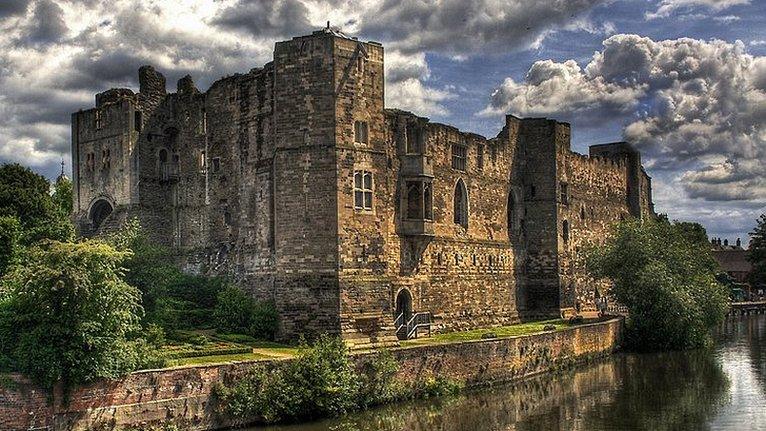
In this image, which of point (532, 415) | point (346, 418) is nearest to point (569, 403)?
point (532, 415)

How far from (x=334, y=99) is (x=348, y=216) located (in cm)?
507

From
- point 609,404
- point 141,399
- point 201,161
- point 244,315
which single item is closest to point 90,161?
point 201,161

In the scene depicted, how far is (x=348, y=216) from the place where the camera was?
127 feet

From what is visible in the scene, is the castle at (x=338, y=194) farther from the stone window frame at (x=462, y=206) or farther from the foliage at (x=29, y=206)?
the foliage at (x=29, y=206)

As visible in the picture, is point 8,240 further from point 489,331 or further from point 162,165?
point 489,331

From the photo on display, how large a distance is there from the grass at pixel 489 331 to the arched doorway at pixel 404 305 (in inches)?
64.1

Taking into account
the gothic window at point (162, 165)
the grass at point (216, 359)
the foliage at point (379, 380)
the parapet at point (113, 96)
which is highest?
the parapet at point (113, 96)

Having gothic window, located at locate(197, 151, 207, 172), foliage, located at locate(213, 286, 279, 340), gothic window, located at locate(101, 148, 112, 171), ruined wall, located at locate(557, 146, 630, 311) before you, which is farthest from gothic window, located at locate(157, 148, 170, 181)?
ruined wall, located at locate(557, 146, 630, 311)

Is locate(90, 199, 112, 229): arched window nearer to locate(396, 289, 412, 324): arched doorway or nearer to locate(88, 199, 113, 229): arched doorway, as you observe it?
locate(88, 199, 113, 229): arched doorway

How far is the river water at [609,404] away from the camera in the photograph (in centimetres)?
3066

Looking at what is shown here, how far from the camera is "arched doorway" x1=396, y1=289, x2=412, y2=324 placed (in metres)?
45.3

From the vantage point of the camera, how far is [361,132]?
3975 cm

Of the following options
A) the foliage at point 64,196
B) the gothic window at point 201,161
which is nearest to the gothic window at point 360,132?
the gothic window at point 201,161

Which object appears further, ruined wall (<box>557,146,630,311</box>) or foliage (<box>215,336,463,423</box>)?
ruined wall (<box>557,146,630,311</box>)
